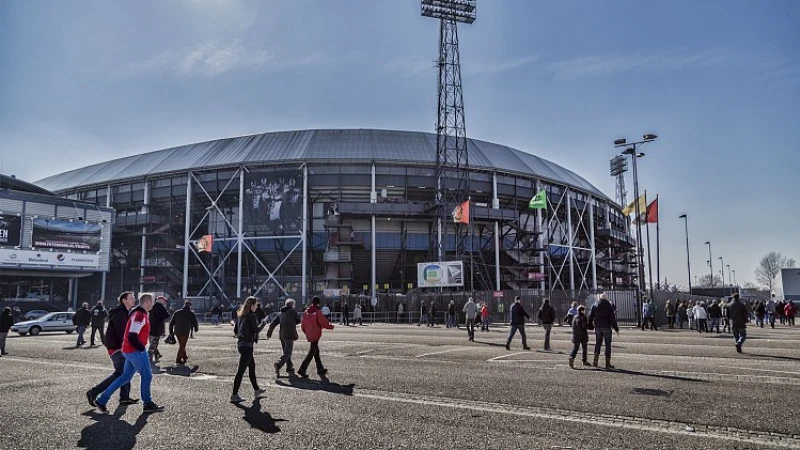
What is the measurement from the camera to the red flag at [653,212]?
3894 centimetres

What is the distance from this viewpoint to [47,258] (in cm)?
5038

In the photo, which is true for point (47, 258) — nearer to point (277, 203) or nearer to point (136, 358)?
point (277, 203)

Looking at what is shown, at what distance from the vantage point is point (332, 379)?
11.1m

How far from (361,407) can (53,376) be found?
7.38 metres

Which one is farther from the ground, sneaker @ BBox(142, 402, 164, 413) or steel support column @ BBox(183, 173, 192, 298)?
steel support column @ BBox(183, 173, 192, 298)

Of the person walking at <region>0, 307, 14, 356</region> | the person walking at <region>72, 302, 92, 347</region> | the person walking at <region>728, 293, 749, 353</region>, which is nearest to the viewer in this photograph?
the person walking at <region>728, 293, 749, 353</region>

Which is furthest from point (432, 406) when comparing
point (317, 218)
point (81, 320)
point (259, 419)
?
point (317, 218)

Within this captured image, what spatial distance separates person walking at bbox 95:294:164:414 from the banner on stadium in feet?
158

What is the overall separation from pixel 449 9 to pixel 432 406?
48.8 metres

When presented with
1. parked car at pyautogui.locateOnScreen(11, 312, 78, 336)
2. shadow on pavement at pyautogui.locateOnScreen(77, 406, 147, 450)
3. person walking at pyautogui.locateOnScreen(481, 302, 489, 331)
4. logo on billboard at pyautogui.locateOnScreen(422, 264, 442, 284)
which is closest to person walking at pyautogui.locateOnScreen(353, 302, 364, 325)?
logo on billboard at pyautogui.locateOnScreen(422, 264, 442, 284)

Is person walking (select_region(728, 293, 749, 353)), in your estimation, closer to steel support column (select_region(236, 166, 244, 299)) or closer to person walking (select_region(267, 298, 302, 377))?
person walking (select_region(267, 298, 302, 377))

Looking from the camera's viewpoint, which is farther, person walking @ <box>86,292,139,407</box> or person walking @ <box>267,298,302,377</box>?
person walking @ <box>267,298,302,377</box>

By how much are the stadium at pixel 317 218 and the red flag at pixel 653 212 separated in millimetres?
16395

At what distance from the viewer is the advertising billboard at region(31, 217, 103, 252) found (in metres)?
50.2
